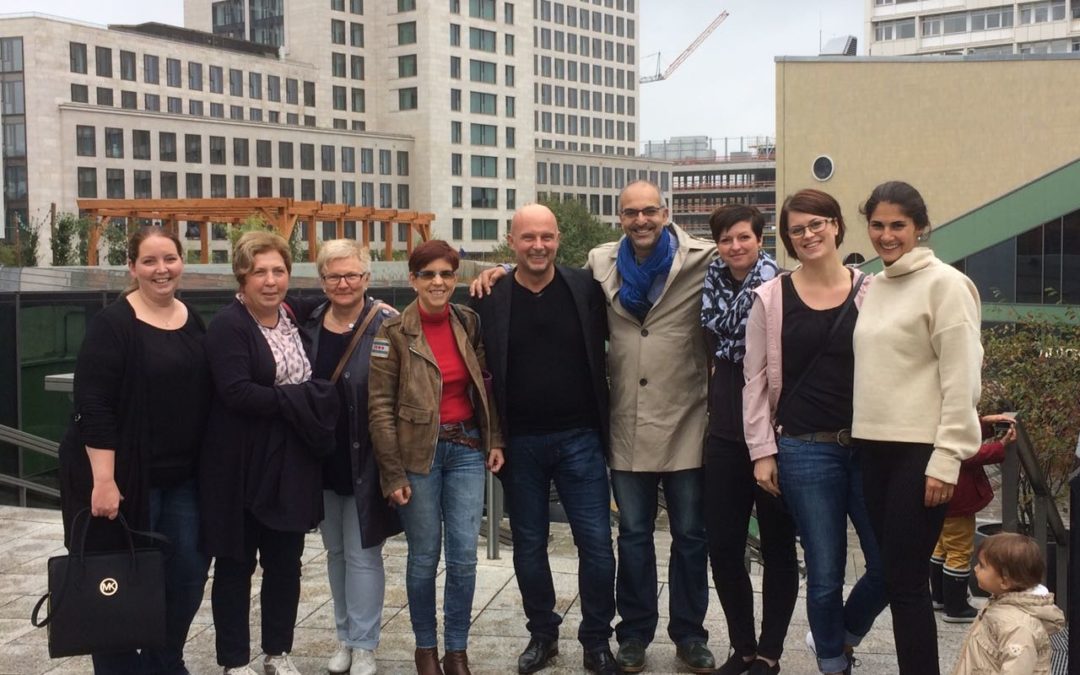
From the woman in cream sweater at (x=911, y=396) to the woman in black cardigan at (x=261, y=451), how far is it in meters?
2.11

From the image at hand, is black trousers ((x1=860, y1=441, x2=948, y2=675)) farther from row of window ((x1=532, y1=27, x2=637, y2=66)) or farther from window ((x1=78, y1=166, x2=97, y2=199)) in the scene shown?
row of window ((x1=532, y1=27, x2=637, y2=66))

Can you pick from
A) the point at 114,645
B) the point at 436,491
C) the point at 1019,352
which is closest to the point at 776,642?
the point at 436,491

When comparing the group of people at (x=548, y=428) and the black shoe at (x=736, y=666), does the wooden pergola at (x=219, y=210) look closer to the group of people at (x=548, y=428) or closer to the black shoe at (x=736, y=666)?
the group of people at (x=548, y=428)

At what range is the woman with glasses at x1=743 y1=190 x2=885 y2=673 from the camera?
4262 mm

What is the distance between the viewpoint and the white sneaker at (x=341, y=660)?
5051 mm

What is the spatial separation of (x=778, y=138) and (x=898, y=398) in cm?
4413

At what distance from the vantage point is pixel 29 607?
20.2ft

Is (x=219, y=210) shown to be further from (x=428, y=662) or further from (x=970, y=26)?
(x=970, y=26)

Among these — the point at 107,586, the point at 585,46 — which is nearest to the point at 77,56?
the point at 585,46

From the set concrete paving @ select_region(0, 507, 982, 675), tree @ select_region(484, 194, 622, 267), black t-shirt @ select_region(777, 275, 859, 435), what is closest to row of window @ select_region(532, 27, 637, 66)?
tree @ select_region(484, 194, 622, 267)

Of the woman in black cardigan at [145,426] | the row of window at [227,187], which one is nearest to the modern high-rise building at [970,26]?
the row of window at [227,187]

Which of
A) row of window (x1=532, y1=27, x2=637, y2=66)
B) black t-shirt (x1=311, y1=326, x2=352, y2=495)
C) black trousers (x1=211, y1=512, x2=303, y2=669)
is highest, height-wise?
row of window (x1=532, y1=27, x2=637, y2=66)

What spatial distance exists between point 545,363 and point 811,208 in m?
1.27

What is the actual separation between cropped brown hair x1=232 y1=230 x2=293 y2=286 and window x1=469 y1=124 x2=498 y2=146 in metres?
96.9
